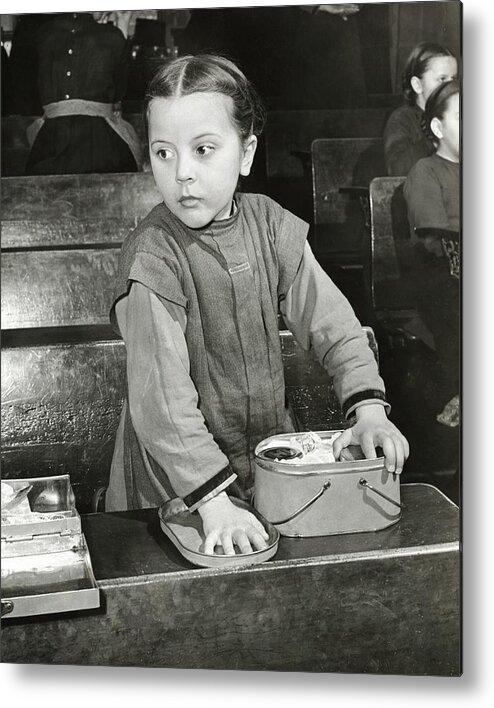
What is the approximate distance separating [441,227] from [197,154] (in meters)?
0.46

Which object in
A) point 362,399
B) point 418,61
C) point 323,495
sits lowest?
point 323,495

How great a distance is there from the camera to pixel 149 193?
184 cm

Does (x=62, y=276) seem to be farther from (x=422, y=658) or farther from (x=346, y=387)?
(x=422, y=658)

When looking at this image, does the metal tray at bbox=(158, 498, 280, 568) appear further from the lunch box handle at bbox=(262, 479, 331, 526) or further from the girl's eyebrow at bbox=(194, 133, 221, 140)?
the girl's eyebrow at bbox=(194, 133, 221, 140)

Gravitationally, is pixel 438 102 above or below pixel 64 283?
above

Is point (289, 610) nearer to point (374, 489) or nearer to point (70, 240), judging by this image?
point (374, 489)

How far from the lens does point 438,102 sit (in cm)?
179

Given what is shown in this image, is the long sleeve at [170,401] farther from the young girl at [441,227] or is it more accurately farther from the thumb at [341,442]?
the young girl at [441,227]

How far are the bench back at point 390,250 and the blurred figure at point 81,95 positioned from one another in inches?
17.8

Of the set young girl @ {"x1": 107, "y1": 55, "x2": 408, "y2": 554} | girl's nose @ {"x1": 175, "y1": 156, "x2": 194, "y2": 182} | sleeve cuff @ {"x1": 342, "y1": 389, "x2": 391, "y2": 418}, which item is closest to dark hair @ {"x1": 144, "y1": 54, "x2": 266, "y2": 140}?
young girl @ {"x1": 107, "y1": 55, "x2": 408, "y2": 554}

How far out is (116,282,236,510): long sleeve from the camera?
1.81 metres

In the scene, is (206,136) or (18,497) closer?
(206,136)

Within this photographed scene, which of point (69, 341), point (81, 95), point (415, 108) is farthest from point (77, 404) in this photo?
point (415, 108)

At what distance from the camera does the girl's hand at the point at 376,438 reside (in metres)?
1.83
